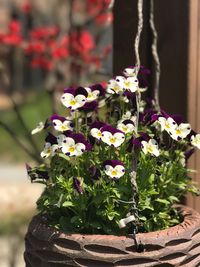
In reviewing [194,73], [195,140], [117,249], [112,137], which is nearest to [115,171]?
[112,137]

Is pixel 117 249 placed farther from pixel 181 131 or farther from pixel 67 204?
pixel 181 131

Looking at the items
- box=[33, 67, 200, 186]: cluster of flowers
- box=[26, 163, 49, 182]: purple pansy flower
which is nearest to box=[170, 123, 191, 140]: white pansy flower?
box=[33, 67, 200, 186]: cluster of flowers

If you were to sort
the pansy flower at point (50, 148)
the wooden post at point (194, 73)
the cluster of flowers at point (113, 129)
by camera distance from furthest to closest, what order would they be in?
the wooden post at point (194, 73), the pansy flower at point (50, 148), the cluster of flowers at point (113, 129)

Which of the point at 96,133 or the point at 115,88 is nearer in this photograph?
the point at 96,133

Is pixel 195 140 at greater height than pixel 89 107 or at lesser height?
lesser

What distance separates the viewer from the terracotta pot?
1.69 m

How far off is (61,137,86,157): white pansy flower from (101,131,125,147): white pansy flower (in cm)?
7

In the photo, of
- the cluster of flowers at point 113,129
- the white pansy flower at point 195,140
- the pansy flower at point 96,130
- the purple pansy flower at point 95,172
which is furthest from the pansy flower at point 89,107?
the white pansy flower at point 195,140

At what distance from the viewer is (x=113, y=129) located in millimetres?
1796

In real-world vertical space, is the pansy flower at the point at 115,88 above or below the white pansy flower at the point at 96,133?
above

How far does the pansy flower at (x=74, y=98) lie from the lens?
1.88 m

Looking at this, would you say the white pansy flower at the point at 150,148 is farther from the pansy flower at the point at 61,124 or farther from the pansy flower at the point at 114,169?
the pansy flower at the point at 61,124

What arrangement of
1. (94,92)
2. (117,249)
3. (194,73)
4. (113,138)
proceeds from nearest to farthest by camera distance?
(117,249), (113,138), (94,92), (194,73)

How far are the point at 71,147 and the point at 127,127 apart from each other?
186mm
